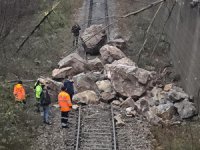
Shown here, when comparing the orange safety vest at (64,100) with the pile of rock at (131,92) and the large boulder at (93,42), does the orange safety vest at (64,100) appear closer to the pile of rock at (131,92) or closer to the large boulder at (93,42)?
the pile of rock at (131,92)

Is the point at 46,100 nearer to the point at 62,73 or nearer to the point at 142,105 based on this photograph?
the point at 142,105

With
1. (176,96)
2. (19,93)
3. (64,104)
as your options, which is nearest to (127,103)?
(176,96)

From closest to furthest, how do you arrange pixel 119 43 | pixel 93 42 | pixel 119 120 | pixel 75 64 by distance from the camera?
pixel 119 120 < pixel 75 64 < pixel 119 43 < pixel 93 42

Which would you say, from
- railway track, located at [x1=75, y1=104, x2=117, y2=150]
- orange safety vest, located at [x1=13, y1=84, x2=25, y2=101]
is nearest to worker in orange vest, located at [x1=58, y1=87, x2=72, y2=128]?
railway track, located at [x1=75, y1=104, x2=117, y2=150]

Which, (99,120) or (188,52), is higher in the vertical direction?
(188,52)

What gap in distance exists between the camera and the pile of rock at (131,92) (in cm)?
1638

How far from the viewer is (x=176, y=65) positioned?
22.3m

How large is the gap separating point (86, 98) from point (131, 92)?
213 cm

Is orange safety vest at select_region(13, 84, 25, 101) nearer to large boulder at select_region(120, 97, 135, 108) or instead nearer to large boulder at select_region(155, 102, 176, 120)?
large boulder at select_region(120, 97, 135, 108)

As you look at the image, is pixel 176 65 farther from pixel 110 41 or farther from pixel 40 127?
pixel 40 127

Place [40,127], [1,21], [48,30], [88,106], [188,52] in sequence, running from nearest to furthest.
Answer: [40,127] < [88,106] < [188,52] < [1,21] < [48,30]

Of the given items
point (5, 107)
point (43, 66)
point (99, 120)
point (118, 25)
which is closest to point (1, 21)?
point (43, 66)

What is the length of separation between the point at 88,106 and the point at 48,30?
13.6 metres

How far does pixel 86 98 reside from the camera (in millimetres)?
17312
